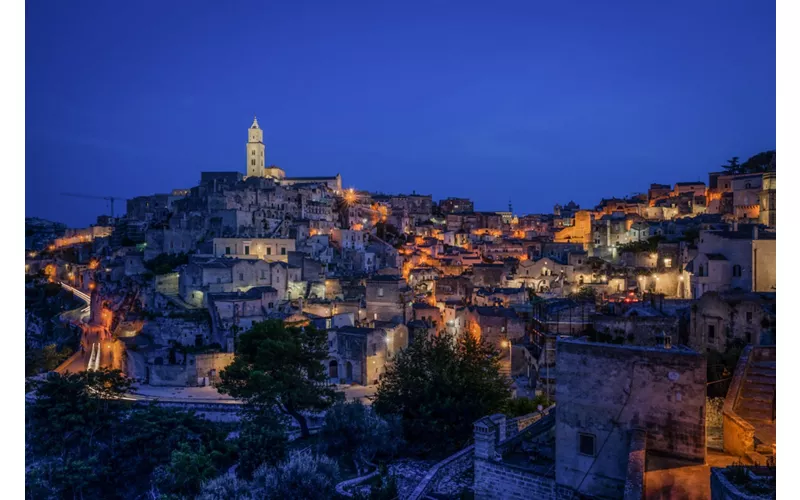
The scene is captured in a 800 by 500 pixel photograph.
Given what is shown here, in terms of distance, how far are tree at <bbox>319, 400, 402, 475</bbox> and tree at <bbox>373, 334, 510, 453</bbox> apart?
51 centimetres

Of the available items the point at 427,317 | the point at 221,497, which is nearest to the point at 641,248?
the point at 427,317

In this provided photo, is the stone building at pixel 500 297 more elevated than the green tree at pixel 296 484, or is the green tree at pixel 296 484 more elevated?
the stone building at pixel 500 297

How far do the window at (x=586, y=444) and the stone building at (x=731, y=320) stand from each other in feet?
18.7

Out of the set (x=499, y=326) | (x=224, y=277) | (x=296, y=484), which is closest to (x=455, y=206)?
(x=224, y=277)

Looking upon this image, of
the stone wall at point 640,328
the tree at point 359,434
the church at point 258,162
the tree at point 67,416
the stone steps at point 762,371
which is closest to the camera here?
the stone steps at point 762,371

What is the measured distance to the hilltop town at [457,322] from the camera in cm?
559

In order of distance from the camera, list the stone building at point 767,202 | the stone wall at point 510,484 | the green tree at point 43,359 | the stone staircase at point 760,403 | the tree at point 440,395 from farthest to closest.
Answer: the stone building at point 767,202, the green tree at point 43,359, the tree at point 440,395, the stone wall at point 510,484, the stone staircase at point 760,403

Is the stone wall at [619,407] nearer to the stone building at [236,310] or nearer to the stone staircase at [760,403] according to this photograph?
the stone staircase at [760,403]

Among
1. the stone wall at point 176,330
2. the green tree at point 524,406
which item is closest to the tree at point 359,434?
the green tree at point 524,406

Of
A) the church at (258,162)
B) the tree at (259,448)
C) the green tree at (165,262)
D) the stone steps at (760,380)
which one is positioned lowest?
the tree at (259,448)

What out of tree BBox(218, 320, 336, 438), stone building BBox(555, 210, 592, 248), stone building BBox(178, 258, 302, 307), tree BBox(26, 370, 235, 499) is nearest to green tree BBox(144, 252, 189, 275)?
stone building BBox(178, 258, 302, 307)

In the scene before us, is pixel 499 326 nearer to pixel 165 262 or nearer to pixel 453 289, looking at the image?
pixel 453 289

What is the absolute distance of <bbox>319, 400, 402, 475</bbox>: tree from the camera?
8.25 m
